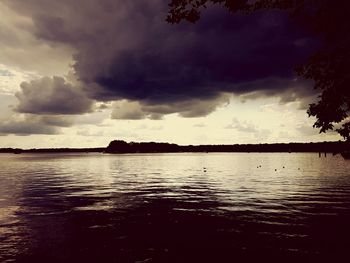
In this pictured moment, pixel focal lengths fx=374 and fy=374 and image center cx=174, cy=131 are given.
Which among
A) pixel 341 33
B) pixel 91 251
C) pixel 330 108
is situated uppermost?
pixel 341 33

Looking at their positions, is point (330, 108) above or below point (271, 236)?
above

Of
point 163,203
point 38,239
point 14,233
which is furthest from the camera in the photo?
point 163,203

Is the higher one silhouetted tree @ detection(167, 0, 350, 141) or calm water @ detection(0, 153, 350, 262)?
silhouetted tree @ detection(167, 0, 350, 141)

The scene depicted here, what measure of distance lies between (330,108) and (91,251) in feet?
45.3

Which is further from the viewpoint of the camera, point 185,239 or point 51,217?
point 51,217

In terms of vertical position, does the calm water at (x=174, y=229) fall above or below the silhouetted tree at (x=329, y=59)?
below

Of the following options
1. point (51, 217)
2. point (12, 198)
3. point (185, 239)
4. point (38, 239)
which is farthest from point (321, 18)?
point (12, 198)

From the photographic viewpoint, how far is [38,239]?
66.6ft

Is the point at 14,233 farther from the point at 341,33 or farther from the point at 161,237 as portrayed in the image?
the point at 341,33

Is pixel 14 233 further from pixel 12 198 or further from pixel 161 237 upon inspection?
pixel 12 198

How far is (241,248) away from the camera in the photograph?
711 inches

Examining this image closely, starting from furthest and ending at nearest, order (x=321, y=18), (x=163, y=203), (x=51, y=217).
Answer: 1. (x=163, y=203)
2. (x=51, y=217)
3. (x=321, y=18)

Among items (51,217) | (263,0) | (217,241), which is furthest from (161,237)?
(263,0)

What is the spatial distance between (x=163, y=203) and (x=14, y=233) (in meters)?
15.1
